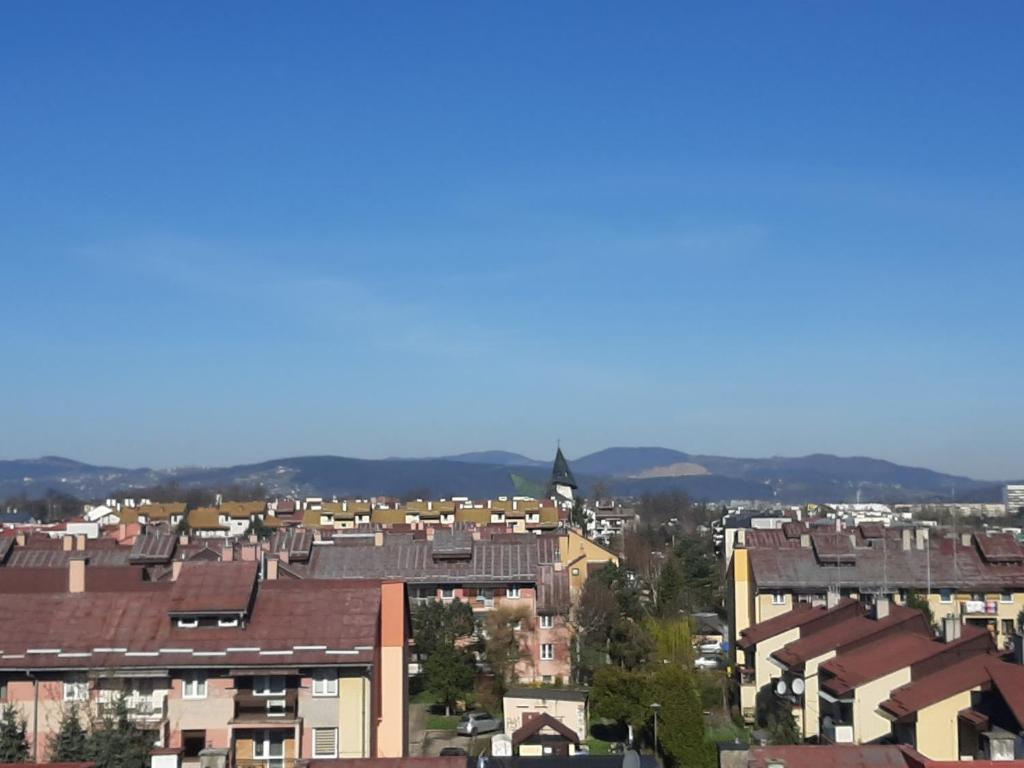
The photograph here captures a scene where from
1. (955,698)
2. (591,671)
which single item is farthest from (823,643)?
(591,671)

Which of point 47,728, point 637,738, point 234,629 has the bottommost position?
point 637,738

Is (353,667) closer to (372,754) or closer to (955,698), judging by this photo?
(372,754)

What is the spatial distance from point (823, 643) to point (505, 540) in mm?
18961

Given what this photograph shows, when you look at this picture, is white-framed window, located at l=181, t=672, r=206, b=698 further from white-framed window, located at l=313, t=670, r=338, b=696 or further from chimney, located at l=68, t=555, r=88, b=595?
chimney, located at l=68, t=555, r=88, b=595

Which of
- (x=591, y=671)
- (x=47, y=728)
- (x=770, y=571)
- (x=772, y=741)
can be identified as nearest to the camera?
(x=47, y=728)

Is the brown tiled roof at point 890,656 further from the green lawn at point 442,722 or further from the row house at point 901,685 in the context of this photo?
the green lawn at point 442,722

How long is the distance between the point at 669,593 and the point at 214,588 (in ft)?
102

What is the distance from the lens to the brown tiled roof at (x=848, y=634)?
27.1m

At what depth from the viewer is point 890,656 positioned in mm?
24766

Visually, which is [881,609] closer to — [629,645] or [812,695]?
[812,695]

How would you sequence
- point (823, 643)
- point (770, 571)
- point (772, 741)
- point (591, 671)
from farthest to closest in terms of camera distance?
point (770, 571) < point (591, 671) < point (823, 643) < point (772, 741)

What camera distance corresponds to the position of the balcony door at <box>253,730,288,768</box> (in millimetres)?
21141

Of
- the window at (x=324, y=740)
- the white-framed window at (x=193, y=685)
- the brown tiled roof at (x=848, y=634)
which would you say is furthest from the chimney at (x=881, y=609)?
the white-framed window at (x=193, y=685)

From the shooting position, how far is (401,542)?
151 feet
